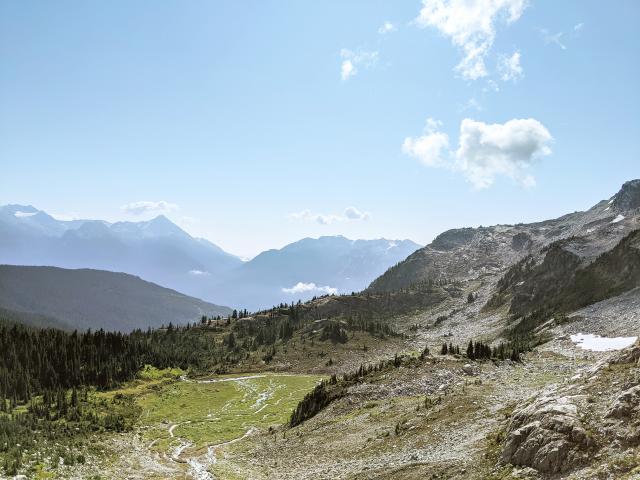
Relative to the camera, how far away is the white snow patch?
9019 cm

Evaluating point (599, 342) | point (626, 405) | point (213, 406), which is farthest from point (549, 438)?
point (599, 342)

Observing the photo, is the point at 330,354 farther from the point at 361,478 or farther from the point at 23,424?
the point at 361,478

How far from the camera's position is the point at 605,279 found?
162 metres

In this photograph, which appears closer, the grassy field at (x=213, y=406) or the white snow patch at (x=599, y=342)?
the grassy field at (x=213, y=406)

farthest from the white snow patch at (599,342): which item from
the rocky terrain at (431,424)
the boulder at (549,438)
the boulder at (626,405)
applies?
the boulder at (626,405)

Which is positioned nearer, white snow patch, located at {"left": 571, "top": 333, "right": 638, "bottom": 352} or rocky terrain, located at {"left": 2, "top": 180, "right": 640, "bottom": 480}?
rocky terrain, located at {"left": 2, "top": 180, "right": 640, "bottom": 480}

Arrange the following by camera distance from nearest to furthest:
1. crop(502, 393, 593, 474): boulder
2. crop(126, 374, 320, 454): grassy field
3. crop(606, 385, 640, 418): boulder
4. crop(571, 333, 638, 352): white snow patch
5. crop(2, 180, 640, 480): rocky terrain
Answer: crop(502, 393, 593, 474): boulder
crop(606, 385, 640, 418): boulder
crop(2, 180, 640, 480): rocky terrain
crop(126, 374, 320, 454): grassy field
crop(571, 333, 638, 352): white snow patch

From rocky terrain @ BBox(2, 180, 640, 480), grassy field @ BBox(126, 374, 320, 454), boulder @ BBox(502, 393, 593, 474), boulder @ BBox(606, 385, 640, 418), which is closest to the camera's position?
boulder @ BBox(502, 393, 593, 474)

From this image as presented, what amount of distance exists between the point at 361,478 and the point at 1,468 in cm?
3355

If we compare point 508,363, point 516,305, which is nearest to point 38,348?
point 508,363

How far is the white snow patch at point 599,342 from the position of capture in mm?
90188

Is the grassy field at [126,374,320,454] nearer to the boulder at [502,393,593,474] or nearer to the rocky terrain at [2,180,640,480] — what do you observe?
the rocky terrain at [2,180,640,480]

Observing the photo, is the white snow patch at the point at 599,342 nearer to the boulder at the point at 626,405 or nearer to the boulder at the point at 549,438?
the boulder at the point at 549,438

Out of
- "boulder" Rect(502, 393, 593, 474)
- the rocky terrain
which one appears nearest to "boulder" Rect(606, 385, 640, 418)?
the rocky terrain
